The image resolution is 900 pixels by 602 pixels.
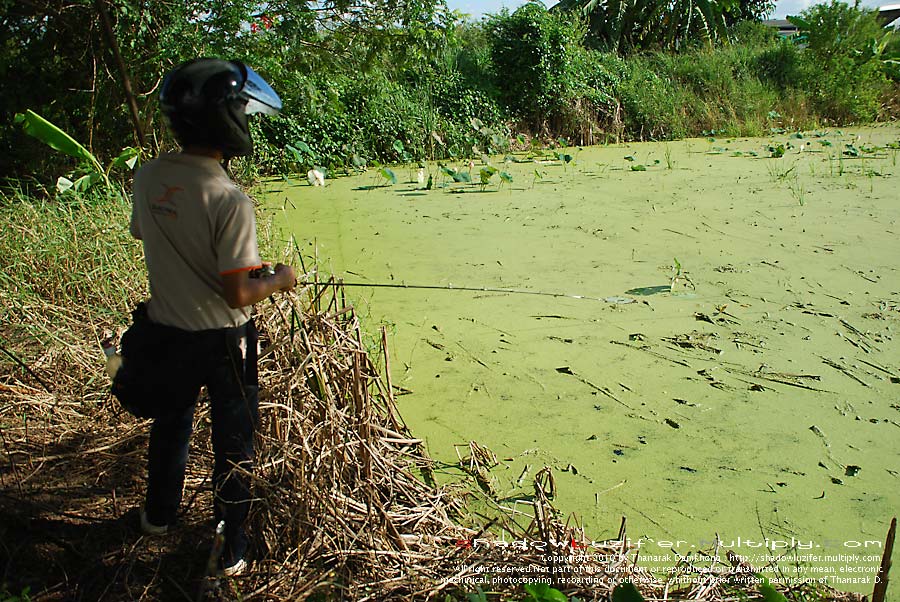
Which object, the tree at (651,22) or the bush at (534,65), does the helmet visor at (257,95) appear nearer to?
the bush at (534,65)

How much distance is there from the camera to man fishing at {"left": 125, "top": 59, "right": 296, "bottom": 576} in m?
1.31

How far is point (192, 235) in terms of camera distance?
133 centimetres

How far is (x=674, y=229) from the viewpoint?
4656 mm

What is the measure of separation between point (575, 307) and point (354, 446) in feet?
5.93

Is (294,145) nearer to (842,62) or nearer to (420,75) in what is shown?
(420,75)

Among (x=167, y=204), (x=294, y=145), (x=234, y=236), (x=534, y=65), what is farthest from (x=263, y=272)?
(x=534, y=65)

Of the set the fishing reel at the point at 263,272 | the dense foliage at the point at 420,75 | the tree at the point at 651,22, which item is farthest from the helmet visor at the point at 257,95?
Result: the tree at the point at 651,22

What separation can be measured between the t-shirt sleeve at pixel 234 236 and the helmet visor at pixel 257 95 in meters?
0.19

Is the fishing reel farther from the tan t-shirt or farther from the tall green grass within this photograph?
the tall green grass

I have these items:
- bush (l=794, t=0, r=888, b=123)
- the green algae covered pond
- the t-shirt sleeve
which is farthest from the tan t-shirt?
bush (l=794, t=0, r=888, b=123)

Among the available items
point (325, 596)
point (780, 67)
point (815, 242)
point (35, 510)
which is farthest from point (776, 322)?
point (780, 67)

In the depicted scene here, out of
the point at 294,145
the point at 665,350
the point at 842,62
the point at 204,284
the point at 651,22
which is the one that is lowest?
the point at 665,350

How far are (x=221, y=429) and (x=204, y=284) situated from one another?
311mm

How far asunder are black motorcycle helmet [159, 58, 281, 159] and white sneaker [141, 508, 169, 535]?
2.65ft
